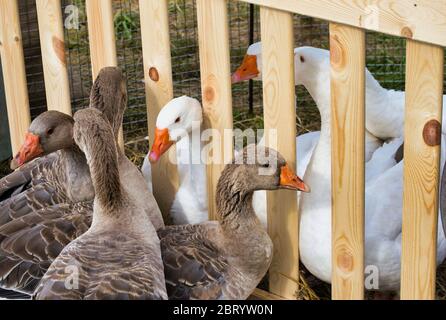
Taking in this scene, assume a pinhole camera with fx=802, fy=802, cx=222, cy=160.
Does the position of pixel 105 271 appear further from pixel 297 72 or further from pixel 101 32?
pixel 297 72

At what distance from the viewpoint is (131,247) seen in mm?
2916

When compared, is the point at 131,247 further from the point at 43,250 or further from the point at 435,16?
the point at 435,16

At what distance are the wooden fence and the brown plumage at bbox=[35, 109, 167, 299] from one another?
0.50 meters

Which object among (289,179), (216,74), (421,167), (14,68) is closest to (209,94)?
(216,74)

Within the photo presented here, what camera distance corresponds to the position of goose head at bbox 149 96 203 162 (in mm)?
3361

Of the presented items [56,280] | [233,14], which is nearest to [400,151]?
[56,280]

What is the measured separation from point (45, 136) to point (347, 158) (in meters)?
1.32

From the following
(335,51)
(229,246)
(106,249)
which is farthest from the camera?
(229,246)

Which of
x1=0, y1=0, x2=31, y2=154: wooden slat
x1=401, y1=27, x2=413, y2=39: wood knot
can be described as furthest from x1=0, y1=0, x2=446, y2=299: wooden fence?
x1=0, y1=0, x2=31, y2=154: wooden slat

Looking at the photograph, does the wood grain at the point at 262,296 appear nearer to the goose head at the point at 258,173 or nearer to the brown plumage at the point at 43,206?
the goose head at the point at 258,173

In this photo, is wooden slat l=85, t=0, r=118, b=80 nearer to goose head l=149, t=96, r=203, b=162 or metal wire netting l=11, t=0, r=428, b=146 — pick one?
goose head l=149, t=96, r=203, b=162

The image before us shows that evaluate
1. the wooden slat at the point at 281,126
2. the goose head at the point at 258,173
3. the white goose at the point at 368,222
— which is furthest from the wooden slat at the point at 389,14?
the white goose at the point at 368,222

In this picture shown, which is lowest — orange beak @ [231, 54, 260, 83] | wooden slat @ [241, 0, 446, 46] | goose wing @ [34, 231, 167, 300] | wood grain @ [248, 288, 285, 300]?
wood grain @ [248, 288, 285, 300]

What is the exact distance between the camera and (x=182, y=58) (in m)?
5.96
